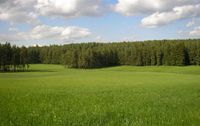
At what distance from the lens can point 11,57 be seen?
14600 cm

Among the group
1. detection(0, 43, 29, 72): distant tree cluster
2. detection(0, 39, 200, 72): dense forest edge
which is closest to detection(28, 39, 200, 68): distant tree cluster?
detection(0, 39, 200, 72): dense forest edge

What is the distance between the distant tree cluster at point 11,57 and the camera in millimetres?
140875

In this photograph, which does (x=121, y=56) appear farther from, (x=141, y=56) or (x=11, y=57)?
(x=11, y=57)

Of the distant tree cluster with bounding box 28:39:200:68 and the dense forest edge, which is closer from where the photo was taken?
the dense forest edge

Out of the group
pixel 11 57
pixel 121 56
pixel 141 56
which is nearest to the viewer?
pixel 11 57

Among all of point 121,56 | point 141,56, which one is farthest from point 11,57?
point 141,56

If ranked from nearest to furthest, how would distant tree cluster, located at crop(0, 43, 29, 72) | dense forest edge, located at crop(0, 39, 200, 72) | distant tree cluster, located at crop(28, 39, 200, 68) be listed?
distant tree cluster, located at crop(0, 43, 29, 72), dense forest edge, located at crop(0, 39, 200, 72), distant tree cluster, located at crop(28, 39, 200, 68)

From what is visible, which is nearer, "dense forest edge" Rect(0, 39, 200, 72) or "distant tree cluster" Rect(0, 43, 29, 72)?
"distant tree cluster" Rect(0, 43, 29, 72)

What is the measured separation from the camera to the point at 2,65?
140 m

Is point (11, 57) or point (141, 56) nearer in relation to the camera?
point (11, 57)

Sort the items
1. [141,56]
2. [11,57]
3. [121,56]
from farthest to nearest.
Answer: [121,56]
[141,56]
[11,57]

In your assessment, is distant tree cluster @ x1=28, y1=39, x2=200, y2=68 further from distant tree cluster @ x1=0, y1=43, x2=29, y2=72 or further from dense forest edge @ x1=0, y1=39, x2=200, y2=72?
distant tree cluster @ x1=0, y1=43, x2=29, y2=72

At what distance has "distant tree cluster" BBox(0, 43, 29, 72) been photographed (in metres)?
141

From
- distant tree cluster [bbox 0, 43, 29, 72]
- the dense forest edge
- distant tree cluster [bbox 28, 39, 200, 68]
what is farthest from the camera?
distant tree cluster [bbox 28, 39, 200, 68]
